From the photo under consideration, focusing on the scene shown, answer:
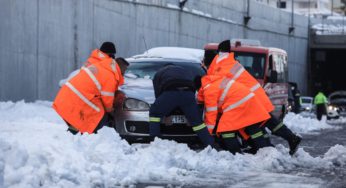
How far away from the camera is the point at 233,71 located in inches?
523

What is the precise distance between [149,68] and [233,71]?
2.94m

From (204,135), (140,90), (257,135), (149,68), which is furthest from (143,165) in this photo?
(149,68)

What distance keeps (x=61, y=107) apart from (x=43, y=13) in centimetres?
1288

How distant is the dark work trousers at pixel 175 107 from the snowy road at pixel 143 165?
2.46 feet

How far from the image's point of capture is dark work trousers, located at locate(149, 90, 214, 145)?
12.8 metres

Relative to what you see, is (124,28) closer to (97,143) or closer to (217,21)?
(217,21)

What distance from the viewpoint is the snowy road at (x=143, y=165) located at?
29.6 ft

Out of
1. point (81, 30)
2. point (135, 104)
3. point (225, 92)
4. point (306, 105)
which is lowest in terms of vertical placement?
point (306, 105)

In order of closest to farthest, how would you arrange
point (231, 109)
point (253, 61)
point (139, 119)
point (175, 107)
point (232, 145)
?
point (232, 145) → point (231, 109) → point (175, 107) → point (139, 119) → point (253, 61)

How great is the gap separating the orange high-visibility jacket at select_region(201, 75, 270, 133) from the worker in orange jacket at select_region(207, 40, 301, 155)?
0.19 metres

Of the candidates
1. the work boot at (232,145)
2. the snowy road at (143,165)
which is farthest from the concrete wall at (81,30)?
the snowy road at (143,165)

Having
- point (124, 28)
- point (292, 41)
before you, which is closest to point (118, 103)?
point (124, 28)

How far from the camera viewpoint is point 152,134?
42.0 feet

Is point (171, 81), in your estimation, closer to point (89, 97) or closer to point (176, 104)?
point (176, 104)
